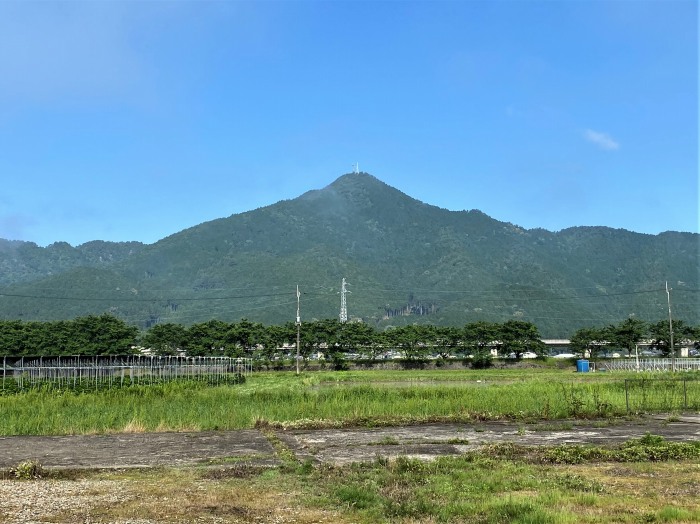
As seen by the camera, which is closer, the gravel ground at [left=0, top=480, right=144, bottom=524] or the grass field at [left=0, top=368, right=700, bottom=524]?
the grass field at [left=0, top=368, right=700, bottom=524]

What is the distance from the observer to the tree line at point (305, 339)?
224ft

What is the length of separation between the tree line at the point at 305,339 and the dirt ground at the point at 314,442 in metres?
50.2

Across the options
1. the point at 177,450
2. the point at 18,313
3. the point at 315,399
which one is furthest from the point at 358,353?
the point at 18,313

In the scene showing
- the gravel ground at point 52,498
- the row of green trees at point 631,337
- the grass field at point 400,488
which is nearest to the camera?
the grass field at point 400,488

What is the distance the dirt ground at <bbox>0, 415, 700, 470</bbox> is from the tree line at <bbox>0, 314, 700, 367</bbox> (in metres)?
50.2

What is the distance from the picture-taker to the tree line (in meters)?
68.2

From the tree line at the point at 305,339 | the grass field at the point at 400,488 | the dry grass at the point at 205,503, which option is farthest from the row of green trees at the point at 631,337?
the dry grass at the point at 205,503

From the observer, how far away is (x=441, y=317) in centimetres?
19312

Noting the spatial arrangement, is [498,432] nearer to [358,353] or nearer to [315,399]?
[315,399]

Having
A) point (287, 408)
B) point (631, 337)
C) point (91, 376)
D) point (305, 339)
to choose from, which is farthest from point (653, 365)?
point (287, 408)

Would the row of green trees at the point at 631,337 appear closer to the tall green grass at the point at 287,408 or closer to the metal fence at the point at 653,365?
the metal fence at the point at 653,365

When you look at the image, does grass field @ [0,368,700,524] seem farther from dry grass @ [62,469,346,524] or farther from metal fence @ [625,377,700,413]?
metal fence @ [625,377,700,413]

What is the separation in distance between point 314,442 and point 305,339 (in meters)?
56.2

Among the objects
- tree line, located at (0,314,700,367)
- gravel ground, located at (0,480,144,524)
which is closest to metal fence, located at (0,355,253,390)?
tree line, located at (0,314,700,367)
